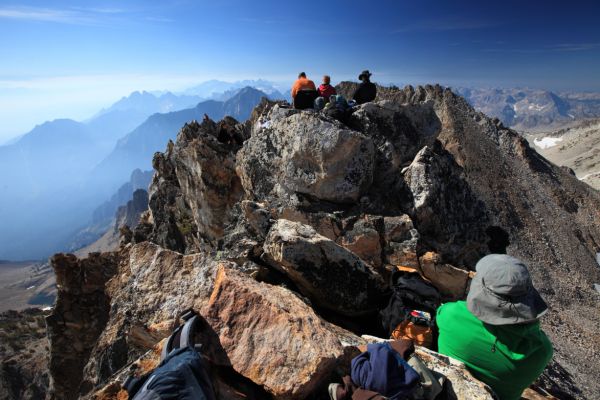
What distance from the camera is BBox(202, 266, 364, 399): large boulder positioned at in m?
5.12

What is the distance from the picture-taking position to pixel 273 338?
5.62 m

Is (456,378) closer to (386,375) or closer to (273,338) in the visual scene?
(386,375)

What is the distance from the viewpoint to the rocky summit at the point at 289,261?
5.69 metres

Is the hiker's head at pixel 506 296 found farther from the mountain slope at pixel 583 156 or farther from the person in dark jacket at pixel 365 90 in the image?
the mountain slope at pixel 583 156

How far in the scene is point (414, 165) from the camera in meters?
14.4

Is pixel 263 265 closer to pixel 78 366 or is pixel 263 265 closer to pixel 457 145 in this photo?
pixel 78 366

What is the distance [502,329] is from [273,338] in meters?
3.68

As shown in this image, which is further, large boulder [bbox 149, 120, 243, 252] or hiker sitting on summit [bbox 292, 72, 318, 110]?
large boulder [bbox 149, 120, 243, 252]

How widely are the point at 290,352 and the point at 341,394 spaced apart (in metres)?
1.09

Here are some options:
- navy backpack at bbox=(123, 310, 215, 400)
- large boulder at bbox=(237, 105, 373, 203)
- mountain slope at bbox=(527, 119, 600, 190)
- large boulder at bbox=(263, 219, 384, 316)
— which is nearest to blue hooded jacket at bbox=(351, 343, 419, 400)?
navy backpack at bbox=(123, 310, 215, 400)

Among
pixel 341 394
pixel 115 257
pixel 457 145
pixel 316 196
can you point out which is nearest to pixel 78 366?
pixel 115 257

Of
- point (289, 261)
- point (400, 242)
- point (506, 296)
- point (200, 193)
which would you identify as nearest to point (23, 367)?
point (200, 193)

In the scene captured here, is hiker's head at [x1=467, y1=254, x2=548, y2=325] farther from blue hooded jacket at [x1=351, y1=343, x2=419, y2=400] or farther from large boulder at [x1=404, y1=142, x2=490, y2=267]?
large boulder at [x1=404, y1=142, x2=490, y2=267]

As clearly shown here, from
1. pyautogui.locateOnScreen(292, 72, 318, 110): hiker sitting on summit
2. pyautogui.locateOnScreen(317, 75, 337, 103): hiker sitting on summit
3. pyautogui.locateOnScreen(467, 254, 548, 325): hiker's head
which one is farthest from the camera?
pyautogui.locateOnScreen(317, 75, 337, 103): hiker sitting on summit
